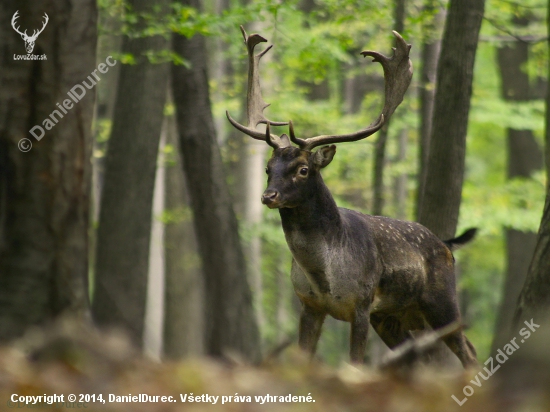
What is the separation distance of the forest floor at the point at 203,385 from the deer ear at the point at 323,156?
322 centimetres

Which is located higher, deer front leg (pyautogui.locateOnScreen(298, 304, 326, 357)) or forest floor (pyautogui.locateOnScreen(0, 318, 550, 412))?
forest floor (pyautogui.locateOnScreen(0, 318, 550, 412))

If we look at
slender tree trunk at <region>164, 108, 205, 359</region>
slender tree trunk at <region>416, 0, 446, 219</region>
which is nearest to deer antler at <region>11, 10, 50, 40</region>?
slender tree trunk at <region>416, 0, 446, 219</region>

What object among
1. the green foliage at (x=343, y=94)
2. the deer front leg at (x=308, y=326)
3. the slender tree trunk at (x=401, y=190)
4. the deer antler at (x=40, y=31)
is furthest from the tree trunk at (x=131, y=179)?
the slender tree trunk at (x=401, y=190)

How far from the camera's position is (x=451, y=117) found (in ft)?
31.7

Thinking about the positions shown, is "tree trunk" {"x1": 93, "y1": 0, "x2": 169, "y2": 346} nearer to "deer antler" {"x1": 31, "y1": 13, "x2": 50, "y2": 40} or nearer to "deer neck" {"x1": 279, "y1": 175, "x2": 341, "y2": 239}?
"deer neck" {"x1": 279, "y1": 175, "x2": 341, "y2": 239}

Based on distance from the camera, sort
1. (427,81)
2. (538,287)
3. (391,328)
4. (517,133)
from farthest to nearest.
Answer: (517,133) < (427,81) < (391,328) < (538,287)

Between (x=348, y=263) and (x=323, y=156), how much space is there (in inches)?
39.6

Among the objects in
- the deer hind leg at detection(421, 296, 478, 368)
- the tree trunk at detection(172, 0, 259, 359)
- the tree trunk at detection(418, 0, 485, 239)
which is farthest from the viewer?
the tree trunk at detection(172, 0, 259, 359)

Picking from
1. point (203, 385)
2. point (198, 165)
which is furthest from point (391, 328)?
point (203, 385)

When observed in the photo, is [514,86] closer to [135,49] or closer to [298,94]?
[298,94]

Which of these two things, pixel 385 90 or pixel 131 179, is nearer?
pixel 385 90

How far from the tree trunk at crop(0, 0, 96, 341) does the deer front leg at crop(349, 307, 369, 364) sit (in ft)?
9.25

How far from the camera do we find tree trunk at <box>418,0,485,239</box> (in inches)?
375
